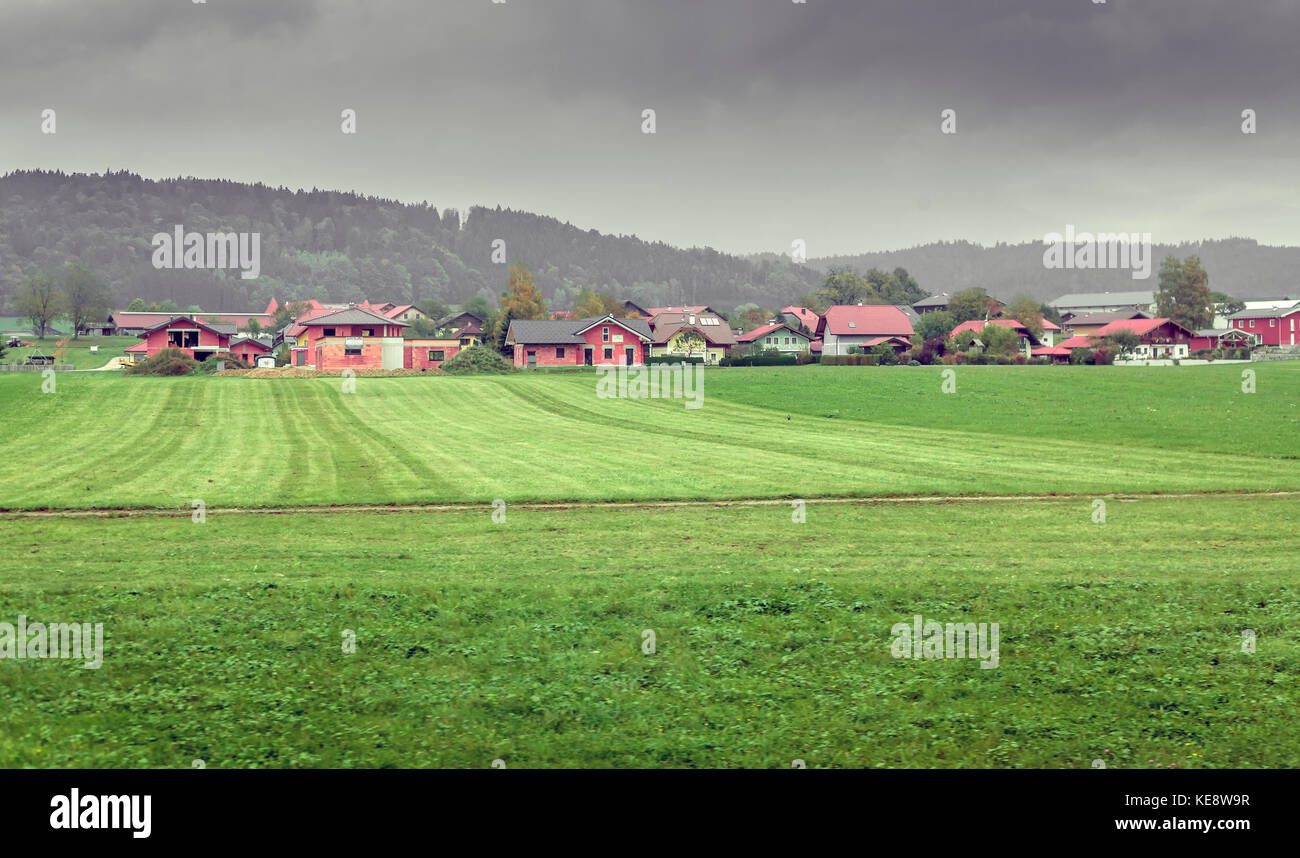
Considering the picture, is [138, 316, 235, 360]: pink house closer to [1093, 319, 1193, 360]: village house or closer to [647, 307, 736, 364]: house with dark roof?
[647, 307, 736, 364]: house with dark roof

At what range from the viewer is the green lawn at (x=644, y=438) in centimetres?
3494

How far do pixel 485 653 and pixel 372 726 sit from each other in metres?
2.68

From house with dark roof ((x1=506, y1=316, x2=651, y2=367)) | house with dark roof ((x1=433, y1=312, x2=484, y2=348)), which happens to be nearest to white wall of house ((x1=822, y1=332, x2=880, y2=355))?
house with dark roof ((x1=506, y1=316, x2=651, y2=367))

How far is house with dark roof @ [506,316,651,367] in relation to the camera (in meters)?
121

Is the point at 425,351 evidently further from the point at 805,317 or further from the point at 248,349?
the point at 805,317

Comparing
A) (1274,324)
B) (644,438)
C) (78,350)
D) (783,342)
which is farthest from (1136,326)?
(78,350)

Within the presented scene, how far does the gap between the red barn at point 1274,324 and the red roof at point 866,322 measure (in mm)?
76580

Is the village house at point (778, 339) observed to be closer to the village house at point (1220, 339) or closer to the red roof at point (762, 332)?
the red roof at point (762, 332)

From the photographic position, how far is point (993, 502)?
Result: 103ft

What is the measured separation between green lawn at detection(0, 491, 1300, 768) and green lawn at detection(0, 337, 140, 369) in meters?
126

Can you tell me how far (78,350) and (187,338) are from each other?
146ft

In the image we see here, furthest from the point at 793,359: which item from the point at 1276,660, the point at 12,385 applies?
the point at 1276,660

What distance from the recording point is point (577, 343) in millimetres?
121062
